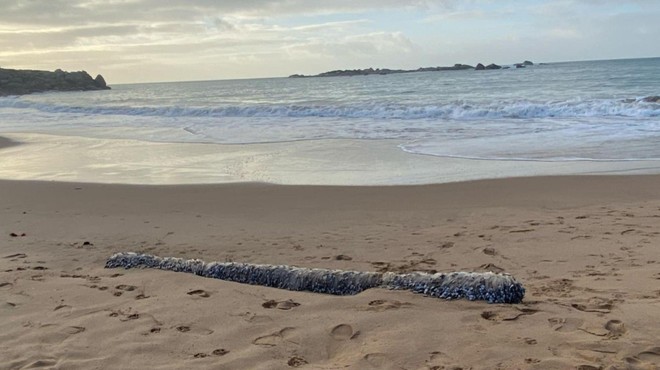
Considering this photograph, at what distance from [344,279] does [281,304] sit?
20.8 inches

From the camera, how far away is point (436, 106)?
2205cm

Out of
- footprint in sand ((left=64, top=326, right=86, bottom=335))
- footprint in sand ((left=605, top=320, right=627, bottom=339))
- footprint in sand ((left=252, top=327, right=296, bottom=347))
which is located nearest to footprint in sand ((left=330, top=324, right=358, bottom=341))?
footprint in sand ((left=252, top=327, right=296, bottom=347))

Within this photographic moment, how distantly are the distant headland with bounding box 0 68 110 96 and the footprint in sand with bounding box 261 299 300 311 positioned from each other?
81.0 metres

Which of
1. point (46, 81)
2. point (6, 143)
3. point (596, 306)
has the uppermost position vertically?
point (46, 81)

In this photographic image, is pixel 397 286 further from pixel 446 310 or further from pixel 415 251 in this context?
pixel 415 251

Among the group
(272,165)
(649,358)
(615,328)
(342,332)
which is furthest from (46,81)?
(649,358)

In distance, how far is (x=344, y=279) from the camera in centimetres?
388

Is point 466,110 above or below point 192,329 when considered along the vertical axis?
above

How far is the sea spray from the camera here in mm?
3424

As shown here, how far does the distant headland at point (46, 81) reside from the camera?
7675 cm

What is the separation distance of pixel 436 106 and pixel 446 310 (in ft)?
63.9

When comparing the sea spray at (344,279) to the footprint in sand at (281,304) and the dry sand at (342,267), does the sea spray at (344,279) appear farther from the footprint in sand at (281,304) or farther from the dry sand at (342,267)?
the footprint in sand at (281,304)

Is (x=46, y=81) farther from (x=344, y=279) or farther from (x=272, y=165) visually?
(x=344, y=279)

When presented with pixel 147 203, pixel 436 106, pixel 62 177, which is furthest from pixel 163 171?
pixel 436 106
